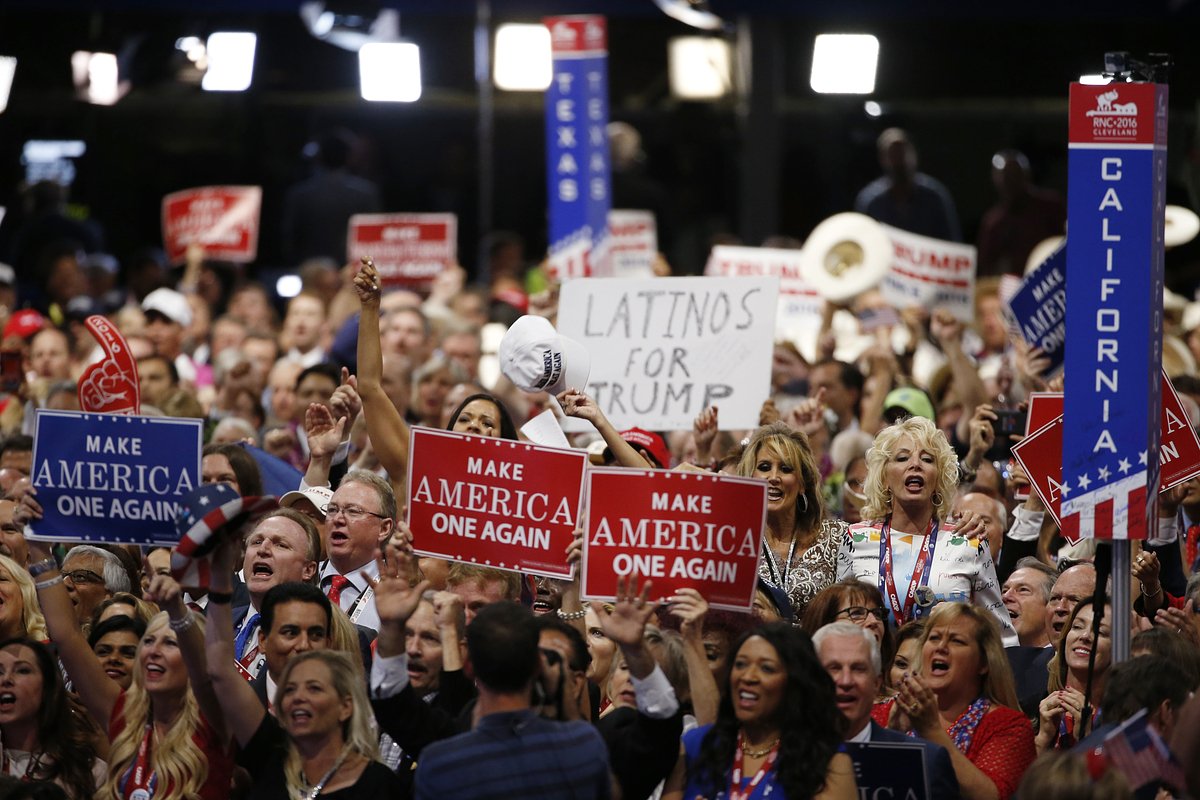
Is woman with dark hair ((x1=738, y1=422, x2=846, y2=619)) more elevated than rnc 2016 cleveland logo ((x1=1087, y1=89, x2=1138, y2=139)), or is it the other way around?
rnc 2016 cleveland logo ((x1=1087, y1=89, x2=1138, y2=139))

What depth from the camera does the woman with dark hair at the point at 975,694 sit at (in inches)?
247

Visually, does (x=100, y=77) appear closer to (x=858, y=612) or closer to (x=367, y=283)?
(x=367, y=283)

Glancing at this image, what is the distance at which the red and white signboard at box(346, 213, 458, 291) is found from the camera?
54.0ft

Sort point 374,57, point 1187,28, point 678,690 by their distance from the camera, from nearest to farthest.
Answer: point 678,690 → point 374,57 → point 1187,28

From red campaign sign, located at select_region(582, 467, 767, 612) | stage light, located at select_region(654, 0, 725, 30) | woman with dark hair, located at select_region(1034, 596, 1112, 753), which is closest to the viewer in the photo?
red campaign sign, located at select_region(582, 467, 767, 612)

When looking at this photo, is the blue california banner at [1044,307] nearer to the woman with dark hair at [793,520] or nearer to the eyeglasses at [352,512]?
the woman with dark hair at [793,520]

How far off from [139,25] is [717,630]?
15.9 meters

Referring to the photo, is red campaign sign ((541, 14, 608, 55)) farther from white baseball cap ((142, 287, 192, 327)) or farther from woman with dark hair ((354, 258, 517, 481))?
woman with dark hair ((354, 258, 517, 481))

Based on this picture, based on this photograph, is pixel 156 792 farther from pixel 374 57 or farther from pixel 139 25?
pixel 139 25

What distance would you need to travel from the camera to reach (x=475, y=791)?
5172 mm

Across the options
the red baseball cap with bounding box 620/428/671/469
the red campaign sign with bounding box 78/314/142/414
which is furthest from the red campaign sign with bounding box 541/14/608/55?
the red campaign sign with bounding box 78/314/142/414

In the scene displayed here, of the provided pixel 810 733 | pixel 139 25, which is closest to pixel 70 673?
pixel 810 733

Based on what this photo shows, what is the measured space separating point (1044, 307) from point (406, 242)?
737 centimetres

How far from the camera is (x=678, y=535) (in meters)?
6.37
